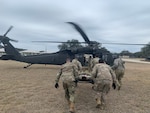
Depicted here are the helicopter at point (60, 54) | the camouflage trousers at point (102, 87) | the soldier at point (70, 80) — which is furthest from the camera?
the helicopter at point (60, 54)

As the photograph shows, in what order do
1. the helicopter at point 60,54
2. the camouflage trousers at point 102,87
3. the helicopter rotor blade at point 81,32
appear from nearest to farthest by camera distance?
1. the camouflage trousers at point 102,87
2. the helicopter rotor blade at point 81,32
3. the helicopter at point 60,54

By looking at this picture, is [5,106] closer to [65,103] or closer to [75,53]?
[65,103]

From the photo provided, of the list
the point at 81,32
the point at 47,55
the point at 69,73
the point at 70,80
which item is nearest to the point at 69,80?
the point at 70,80

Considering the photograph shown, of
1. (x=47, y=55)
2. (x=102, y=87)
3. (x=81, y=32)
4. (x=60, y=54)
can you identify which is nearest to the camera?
(x=102, y=87)

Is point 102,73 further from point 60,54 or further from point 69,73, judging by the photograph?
point 60,54

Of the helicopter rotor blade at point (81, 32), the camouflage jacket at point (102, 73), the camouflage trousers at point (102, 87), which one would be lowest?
the camouflage trousers at point (102, 87)

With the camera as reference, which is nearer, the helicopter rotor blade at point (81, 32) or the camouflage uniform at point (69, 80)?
the camouflage uniform at point (69, 80)

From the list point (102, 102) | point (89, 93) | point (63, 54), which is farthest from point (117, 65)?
point (63, 54)

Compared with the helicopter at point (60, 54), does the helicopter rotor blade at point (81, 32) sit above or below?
above

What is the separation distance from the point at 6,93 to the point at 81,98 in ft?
9.67

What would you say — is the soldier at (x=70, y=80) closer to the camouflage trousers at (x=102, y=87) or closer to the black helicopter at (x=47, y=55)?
the camouflage trousers at (x=102, y=87)

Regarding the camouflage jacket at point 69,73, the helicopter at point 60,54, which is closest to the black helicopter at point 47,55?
the helicopter at point 60,54

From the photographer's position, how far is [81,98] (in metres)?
8.04

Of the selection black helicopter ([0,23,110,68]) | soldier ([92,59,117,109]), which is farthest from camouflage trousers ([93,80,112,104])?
black helicopter ([0,23,110,68])
